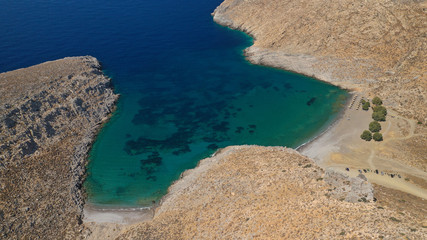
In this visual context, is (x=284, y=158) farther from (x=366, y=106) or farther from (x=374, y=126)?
(x=366, y=106)

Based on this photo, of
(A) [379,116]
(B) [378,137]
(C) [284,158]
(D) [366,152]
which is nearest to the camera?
(C) [284,158]

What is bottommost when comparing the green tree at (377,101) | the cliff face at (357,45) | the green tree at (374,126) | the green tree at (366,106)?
the green tree at (374,126)

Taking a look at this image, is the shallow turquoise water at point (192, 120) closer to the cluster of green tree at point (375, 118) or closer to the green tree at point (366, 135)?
the cluster of green tree at point (375, 118)

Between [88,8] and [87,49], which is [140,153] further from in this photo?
[88,8]

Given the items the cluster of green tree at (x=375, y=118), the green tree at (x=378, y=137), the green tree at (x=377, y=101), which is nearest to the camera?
the green tree at (x=378, y=137)

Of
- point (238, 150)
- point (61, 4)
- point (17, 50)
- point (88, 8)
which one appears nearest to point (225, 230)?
point (238, 150)

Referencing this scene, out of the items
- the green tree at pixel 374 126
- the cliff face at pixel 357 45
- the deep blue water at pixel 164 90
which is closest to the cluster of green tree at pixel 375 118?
the green tree at pixel 374 126

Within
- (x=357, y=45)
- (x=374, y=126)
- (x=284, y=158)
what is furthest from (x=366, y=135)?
(x=357, y=45)
